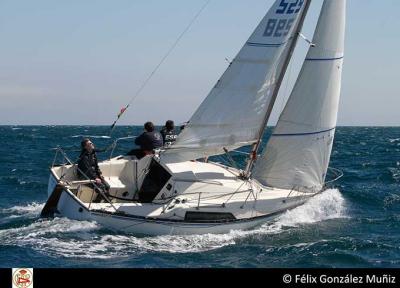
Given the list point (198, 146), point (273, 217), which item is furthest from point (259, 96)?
point (273, 217)

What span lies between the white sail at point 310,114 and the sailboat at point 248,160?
24mm

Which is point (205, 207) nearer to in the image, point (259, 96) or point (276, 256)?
point (276, 256)

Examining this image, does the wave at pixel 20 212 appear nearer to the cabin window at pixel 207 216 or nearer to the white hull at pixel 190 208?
the white hull at pixel 190 208

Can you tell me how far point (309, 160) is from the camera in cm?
1491

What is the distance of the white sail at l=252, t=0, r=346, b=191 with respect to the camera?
1478cm

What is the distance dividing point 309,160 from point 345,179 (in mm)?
9421

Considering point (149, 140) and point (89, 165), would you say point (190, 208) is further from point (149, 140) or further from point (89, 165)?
point (89, 165)

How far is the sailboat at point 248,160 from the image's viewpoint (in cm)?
1295

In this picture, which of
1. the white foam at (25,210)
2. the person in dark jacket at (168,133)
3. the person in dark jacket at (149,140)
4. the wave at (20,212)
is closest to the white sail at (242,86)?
the person in dark jacket at (149,140)

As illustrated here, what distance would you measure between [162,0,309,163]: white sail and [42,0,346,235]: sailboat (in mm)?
23

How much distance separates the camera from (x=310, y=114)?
14.8 meters
